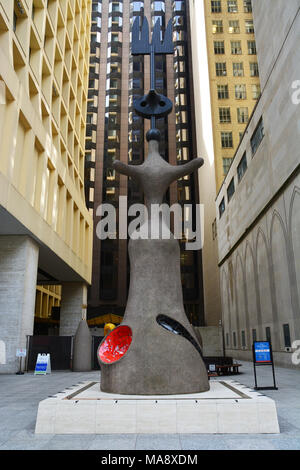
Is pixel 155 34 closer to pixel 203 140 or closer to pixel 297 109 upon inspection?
pixel 297 109

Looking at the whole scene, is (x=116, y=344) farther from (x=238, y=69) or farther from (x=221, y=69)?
(x=238, y=69)

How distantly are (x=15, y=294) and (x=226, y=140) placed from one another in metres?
34.0

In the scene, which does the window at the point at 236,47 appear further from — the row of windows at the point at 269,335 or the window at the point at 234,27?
the row of windows at the point at 269,335

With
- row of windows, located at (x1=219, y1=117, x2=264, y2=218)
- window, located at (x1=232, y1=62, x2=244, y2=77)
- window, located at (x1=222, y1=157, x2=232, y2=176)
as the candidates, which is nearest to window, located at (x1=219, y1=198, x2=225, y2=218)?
row of windows, located at (x1=219, y1=117, x2=264, y2=218)

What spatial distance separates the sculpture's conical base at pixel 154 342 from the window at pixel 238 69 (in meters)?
45.5

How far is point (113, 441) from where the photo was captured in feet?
17.7

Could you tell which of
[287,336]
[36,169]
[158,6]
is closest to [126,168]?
[36,169]

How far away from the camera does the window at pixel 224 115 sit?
4538 cm

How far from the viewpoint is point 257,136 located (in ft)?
84.5

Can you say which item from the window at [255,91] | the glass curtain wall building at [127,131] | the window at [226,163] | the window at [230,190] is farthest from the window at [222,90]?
the window at [230,190]

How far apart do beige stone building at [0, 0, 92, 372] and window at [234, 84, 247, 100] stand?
856 inches

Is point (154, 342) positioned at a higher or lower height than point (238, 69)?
lower

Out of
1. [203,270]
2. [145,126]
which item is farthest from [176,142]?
[203,270]

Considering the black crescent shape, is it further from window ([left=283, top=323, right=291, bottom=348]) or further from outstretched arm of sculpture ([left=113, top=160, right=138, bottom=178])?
window ([left=283, top=323, right=291, bottom=348])
